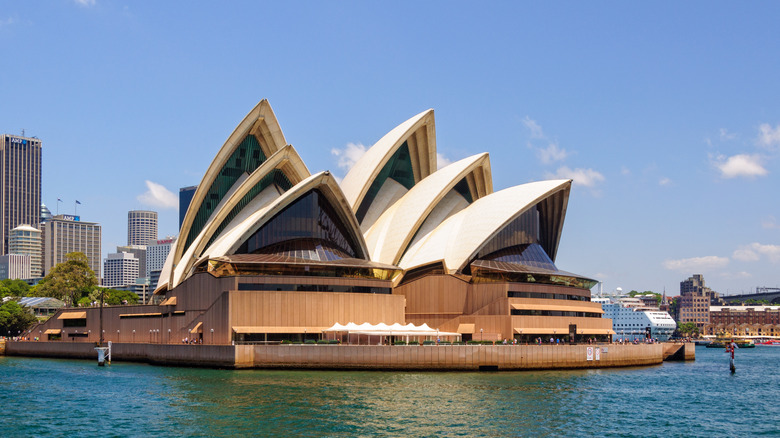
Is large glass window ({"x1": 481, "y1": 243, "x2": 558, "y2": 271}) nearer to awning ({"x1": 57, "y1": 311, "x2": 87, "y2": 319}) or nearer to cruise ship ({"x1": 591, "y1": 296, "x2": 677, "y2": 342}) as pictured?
awning ({"x1": 57, "y1": 311, "x2": 87, "y2": 319})

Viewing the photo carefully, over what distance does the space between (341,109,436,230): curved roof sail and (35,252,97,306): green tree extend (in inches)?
2311

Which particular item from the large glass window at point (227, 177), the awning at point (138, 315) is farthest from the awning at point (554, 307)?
the awning at point (138, 315)

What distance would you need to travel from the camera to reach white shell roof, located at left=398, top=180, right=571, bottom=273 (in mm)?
71438

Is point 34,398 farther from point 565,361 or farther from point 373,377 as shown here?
point 565,361

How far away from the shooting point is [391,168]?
81438 millimetres

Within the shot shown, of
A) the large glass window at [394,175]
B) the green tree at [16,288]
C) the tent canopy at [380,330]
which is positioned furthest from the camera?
the green tree at [16,288]

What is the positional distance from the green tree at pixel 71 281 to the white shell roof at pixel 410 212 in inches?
2386

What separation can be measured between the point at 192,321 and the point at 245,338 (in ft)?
21.5

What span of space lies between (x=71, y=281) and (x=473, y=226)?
239 feet

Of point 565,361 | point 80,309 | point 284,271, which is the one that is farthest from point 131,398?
point 80,309

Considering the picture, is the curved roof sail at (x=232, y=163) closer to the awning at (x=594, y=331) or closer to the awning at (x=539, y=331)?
the awning at (x=539, y=331)

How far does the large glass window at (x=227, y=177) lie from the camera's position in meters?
75.8

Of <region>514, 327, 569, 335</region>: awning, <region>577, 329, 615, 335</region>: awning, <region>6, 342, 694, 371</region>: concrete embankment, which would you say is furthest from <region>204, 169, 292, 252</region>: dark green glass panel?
<region>577, 329, 615, 335</region>: awning

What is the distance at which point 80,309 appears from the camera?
8019 centimetres
